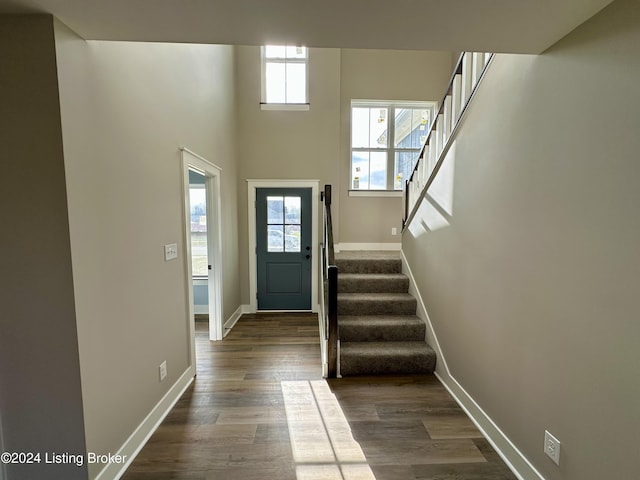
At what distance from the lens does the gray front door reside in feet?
15.3

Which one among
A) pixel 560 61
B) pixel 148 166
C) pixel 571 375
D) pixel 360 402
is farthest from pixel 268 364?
pixel 560 61

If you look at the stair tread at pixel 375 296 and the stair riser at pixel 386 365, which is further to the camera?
the stair tread at pixel 375 296

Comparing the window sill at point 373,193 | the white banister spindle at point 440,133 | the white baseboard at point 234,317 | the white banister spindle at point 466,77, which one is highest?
the white banister spindle at point 466,77

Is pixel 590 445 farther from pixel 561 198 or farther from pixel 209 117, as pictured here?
pixel 209 117

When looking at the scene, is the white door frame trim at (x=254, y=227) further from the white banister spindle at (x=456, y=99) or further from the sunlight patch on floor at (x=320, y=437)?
the white banister spindle at (x=456, y=99)

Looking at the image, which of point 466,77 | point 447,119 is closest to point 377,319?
point 447,119

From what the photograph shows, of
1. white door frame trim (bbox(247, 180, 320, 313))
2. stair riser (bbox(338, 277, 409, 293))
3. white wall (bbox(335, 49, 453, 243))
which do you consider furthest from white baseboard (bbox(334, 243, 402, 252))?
stair riser (bbox(338, 277, 409, 293))

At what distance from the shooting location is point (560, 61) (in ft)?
4.74

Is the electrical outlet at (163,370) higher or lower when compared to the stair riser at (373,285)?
lower

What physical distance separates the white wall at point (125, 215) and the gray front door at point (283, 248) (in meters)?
1.99

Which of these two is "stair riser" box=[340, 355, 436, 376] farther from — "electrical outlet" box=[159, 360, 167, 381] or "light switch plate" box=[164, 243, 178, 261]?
"light switch plate" box=[164, 243, 178, 261]

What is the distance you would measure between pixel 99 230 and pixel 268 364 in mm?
2026

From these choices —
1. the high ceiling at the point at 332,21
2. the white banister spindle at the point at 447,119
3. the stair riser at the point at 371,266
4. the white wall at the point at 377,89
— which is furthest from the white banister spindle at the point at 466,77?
the white wall at the point at 377,89

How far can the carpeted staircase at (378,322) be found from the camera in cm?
277
